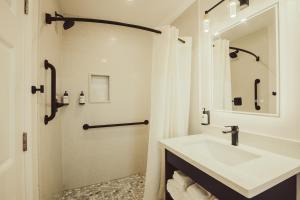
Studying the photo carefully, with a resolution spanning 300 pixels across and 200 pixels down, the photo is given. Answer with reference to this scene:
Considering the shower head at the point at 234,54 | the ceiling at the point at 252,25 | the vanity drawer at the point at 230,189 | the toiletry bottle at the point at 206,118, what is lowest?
the vanity drawer at the point at 230,189

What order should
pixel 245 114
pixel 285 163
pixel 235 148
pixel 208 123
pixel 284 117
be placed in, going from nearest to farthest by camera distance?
pixel 285 163
pixel 284 117
pixel 235 148
pixel 245 114
pixel 208 123

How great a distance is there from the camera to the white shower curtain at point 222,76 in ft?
4.42

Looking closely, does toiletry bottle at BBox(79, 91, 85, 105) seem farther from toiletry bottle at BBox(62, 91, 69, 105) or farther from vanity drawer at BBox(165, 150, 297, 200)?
vanity drawer at BBox(165, 150, 297, 200)

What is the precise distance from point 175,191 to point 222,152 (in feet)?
1.50

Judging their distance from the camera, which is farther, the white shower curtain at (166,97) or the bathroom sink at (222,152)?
the white shower curtain at (166,97)

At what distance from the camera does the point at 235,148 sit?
3.49 feet

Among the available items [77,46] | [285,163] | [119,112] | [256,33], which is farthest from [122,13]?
[285,163]

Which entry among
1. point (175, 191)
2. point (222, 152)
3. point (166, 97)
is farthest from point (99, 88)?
point (222, 152)

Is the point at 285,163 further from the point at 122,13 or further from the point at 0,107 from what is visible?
the point at 122,13

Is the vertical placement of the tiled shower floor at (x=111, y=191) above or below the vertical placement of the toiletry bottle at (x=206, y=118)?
below

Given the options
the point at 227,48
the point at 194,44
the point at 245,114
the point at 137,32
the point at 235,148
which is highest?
the point at 137,32

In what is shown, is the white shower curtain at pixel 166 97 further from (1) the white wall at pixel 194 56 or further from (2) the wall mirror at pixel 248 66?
(2) the wall mirror at pixel 248 66

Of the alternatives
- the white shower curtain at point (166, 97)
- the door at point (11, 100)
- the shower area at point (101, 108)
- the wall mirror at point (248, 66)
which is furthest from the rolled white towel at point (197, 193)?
the shower area at point (101, 108)

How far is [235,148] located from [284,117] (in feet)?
1.15
